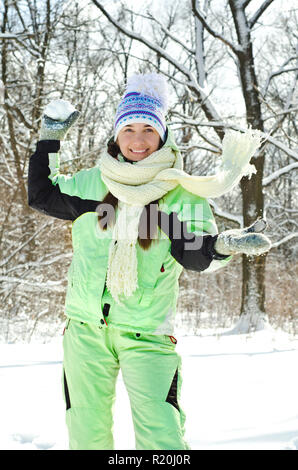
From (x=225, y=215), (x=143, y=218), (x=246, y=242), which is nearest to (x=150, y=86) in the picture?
(x=143, y=218)

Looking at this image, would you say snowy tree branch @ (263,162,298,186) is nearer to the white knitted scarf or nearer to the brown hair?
the white knitted scarf

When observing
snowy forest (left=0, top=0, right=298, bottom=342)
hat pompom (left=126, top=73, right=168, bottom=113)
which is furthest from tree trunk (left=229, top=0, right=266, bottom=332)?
hat pompom (left=126, top=73, right=168, bottom=113)

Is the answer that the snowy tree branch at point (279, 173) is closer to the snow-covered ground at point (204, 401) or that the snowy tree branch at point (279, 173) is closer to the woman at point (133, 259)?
the snow-covered ground at point (204, 401)

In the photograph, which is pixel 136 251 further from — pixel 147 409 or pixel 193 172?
pixel 193 172

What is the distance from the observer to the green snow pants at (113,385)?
5.33 ft

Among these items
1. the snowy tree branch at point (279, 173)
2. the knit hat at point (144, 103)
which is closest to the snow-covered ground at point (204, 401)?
the knit hat at point (144, 103)

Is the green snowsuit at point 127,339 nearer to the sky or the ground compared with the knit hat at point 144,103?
nearer to the ground

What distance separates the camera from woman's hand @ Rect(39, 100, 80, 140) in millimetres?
2102

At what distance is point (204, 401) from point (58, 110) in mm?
1988

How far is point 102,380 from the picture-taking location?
1.77 meters

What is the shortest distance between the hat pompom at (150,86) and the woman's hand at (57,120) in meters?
0.31

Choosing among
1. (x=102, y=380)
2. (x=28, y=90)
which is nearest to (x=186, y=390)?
(x=102, y=380)

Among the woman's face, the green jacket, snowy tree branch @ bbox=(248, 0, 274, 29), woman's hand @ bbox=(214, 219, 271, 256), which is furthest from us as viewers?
snowy tree branch @ bbox=(248, 0, 274, 29)

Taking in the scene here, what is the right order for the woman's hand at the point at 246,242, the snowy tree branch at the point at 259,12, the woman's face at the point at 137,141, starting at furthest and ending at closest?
the snowy tree branch at the point at 259,12 < the woman's face at the point at 137,141 < the woman's hand at the point at 246,242
